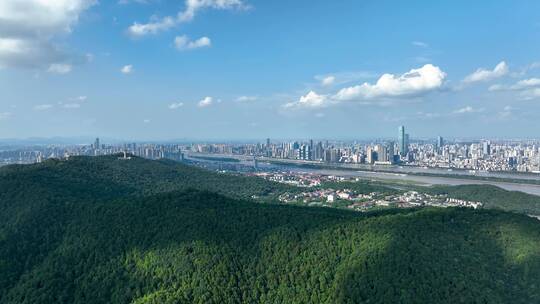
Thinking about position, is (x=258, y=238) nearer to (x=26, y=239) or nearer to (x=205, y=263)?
(x=205, y=263)

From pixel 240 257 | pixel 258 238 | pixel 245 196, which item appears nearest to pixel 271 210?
pixel 258 238

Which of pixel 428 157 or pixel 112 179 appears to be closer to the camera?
pixel 112 179

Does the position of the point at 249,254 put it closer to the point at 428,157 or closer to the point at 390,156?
the point at 390,156

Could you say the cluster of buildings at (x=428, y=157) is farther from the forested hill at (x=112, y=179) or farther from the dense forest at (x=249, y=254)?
the dense forest at (x=249, y=254)

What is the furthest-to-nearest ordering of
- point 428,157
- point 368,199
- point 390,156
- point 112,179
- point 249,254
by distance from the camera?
point 428,157
point 390,156
point 368,199
point 112,179
point 249,254

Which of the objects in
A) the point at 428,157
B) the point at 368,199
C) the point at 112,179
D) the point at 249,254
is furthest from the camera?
the point at 428,157

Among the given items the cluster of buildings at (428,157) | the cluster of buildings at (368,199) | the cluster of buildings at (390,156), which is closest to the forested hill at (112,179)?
the cluster of buildings at (368,199)

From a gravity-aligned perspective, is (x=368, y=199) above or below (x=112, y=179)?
below

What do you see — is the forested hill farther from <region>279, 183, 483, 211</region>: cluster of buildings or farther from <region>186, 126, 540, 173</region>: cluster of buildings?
<region>186, 126, 540, 173</region>: cluster of buildings

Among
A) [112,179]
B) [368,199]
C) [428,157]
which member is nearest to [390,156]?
[428,157]
